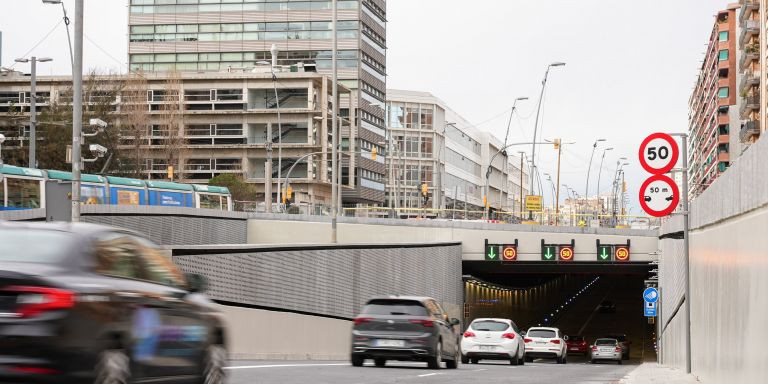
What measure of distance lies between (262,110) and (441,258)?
53560 millimetres

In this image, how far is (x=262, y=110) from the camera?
364 feet

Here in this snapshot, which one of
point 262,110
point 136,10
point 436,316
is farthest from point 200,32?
point 436,316

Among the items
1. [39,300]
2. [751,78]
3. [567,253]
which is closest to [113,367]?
[39,300]

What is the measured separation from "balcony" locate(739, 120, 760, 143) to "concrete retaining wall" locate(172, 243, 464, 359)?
60.8 meters

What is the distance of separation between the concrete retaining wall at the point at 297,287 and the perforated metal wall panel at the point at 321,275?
24mm

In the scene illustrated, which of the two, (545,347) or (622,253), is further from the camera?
(622,253)

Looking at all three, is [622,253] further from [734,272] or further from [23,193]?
[734,272]

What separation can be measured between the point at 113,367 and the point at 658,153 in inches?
460

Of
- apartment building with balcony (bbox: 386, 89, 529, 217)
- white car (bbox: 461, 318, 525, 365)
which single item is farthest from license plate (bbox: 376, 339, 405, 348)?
apartment building with balcony (bbox: 386, 89, 529, 217)

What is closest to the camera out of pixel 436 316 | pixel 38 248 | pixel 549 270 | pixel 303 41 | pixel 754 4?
pixel 38 248

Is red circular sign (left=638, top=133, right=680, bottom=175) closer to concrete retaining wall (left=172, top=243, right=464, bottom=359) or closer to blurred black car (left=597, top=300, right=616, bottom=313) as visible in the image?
concrete retaining wall (left=172, top=243, right=464, bottom=359)

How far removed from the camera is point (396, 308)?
2394cm

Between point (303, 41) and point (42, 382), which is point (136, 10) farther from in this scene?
point (42, 382)

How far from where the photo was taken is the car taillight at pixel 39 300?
8477mm
